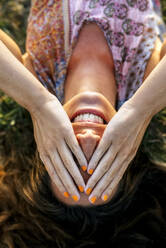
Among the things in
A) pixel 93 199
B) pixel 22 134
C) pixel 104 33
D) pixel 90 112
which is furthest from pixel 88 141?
pixel 22 134

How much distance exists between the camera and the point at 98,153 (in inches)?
61.0

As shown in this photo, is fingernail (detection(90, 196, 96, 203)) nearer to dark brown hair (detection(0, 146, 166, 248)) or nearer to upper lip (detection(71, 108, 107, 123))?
dark brown hair (detection(0, 146, 166, 248))

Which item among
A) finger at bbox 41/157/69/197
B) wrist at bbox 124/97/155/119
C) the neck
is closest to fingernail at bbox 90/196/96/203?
finger at bbox 41/157/69/197

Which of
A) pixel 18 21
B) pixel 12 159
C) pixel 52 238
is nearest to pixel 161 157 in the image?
pixel 52 238

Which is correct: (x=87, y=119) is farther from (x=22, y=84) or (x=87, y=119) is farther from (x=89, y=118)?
(x=22, y=84)

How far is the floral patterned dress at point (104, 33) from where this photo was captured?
83.2 inches

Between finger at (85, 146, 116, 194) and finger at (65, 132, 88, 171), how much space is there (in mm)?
67

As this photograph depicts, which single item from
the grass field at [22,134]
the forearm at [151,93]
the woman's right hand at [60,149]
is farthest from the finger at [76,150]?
the grass field at [22,134]

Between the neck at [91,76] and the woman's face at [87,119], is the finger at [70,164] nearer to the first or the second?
the woman's face at [87,119]

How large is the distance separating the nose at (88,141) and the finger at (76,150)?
28 mm

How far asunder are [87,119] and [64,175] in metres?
0.31

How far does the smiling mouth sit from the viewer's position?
1.63 m

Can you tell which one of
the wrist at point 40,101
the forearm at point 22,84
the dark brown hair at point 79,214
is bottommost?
the dark brown hair at point 79,214

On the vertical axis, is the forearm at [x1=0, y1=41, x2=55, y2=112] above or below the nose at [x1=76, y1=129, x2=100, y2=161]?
above
